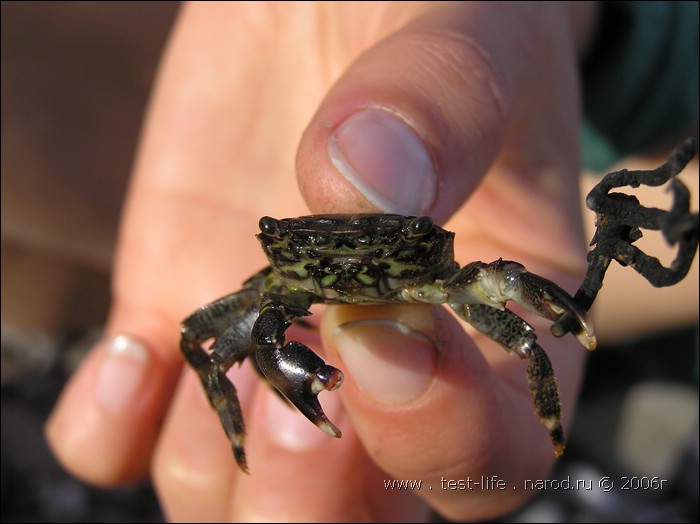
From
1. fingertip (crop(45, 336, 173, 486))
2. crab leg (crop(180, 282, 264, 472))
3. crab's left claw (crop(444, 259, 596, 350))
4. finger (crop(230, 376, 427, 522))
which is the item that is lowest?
fingertip (crop(45, 336, 173, 486))

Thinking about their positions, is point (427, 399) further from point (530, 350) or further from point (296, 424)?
point (296, 424)

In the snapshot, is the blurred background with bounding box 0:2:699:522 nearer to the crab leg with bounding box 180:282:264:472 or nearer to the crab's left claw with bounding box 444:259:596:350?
the crab leg with bounding box 180:282:264:472

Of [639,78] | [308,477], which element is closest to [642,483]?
[639,78]

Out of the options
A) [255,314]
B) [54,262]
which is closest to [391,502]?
[255,314]

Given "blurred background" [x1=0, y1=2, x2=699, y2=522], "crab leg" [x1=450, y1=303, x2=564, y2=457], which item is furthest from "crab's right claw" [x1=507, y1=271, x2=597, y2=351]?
"blurred background" [x1=0, y1=2, x2=699, y2=522]

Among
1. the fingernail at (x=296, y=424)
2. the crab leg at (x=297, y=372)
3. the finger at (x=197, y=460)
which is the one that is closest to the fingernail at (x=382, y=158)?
the crab leg at (x=297, y=372)

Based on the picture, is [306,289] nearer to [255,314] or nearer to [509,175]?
[255,314]

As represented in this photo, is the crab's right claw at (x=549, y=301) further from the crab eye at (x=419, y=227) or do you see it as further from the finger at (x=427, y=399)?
the finger at (x=427, y=399)
